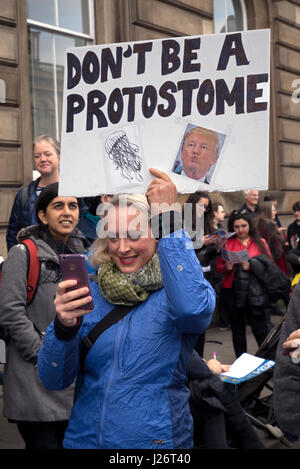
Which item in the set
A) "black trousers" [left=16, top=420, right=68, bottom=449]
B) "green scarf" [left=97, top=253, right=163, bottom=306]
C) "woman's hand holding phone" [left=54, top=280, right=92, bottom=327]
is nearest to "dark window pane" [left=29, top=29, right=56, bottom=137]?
"black trousers" [left=16, top=420, right=68, bottom=449]

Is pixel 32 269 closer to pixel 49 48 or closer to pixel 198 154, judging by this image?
pixel 198 154

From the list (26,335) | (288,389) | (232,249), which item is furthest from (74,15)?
(288,389)

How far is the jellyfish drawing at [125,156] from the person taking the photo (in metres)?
2.43

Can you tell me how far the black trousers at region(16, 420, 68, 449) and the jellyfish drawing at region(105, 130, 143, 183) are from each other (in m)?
1.41

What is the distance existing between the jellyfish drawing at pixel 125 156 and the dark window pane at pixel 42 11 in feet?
19.9

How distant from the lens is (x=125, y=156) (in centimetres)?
243

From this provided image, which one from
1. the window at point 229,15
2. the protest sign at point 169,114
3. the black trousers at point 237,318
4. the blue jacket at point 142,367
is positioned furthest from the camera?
the window at point 229,15

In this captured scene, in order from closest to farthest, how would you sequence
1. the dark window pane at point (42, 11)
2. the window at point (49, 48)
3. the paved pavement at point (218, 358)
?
the paved pavement at point (218, 358) → the dark window pane at point (42, 11) → the window at point (49, 48)

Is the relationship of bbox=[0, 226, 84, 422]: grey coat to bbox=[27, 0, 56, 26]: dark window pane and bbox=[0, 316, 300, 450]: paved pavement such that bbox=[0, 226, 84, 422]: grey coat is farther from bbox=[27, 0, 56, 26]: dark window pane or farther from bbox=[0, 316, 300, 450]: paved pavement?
bbox=[27, 0, 56, 26]: dark window pane

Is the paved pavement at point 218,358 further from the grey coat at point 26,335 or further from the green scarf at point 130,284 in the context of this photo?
the green scarf at point 130,284

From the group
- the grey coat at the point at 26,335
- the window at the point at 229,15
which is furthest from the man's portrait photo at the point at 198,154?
the window at the point at 229,15

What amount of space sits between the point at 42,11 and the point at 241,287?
14.4ft
